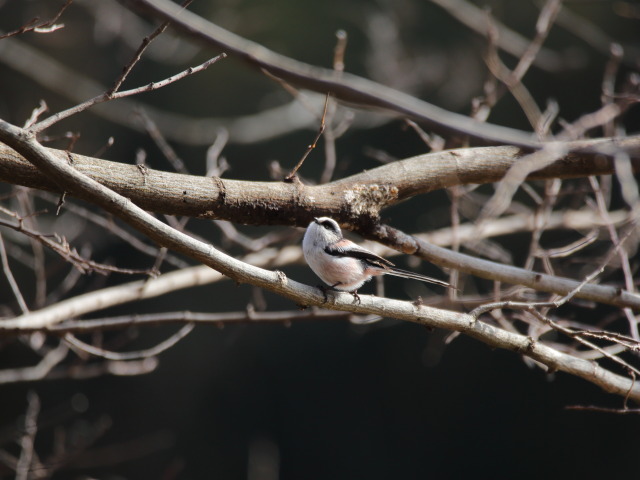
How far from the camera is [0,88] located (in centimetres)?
856

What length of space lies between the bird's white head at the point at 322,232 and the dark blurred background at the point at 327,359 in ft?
15.2

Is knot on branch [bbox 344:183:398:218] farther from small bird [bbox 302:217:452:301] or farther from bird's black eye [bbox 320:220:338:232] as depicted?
small bird [bbox 302:217:452:301]

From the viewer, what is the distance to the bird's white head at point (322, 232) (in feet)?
9.04

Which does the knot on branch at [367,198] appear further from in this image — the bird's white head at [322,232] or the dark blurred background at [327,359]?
the dark blurred background at [327,359]

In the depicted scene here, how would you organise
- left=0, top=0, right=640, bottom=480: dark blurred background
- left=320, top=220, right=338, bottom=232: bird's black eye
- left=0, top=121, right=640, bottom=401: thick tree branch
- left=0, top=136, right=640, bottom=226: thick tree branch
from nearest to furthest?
left=0, top=121, right=640, bottom=401: thick tree branch
left=0, top=136, right=640, bottom=226: thick tree branch
left=320, top=220, right=338, bottom=232: bird's black eye
left=0, top=0, right=640, bottom=480: dark blurred background

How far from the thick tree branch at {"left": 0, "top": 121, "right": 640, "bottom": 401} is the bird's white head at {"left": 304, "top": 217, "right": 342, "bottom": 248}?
16.9 inches

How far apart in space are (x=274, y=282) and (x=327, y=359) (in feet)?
21.6

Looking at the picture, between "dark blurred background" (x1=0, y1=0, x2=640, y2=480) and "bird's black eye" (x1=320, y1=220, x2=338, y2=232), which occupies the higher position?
"dark blurred background" (x1=0, y1=0, x2=640, y2=480)

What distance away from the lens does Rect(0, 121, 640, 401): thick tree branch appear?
1981 millimetres

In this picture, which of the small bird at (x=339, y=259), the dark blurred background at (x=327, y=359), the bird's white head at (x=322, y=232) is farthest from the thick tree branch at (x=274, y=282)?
the dark blurred background at (x=327, y=359)

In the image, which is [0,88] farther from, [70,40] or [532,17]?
[532,17]

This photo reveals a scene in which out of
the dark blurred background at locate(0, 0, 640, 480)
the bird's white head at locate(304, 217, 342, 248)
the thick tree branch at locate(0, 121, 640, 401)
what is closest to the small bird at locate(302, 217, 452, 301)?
the bird's white head at locate(304, 217, 342, 248)

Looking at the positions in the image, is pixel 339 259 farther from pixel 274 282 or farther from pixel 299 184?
pixel 274 282

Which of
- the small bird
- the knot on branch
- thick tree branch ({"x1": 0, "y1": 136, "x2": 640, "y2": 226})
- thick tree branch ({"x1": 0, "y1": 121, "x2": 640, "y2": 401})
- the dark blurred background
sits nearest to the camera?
thick tree branch ({"x1": 0, "y1": 121, "x2": 640, "y2": 401})
